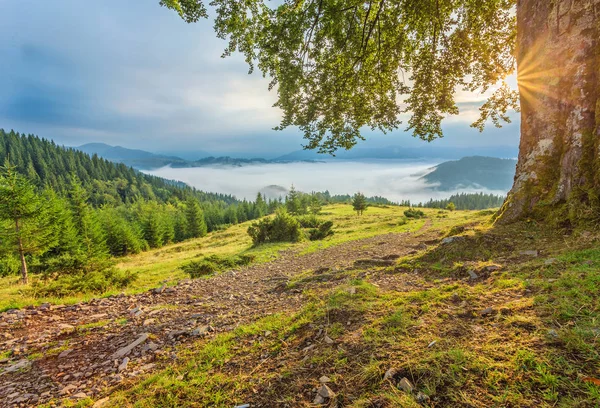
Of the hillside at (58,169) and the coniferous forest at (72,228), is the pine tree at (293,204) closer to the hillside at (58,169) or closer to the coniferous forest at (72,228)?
the coniferous forest at (72,228)

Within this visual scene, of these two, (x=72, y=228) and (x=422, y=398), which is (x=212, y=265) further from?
(x=72, y=228)

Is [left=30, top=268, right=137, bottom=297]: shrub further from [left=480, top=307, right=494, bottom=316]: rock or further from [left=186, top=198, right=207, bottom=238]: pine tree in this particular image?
[left=186, top=198, right=207, bottom=238]: pine tree

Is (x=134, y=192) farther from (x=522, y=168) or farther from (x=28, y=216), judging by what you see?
(x=522, y=168)

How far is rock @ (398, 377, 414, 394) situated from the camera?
2658 millimetres

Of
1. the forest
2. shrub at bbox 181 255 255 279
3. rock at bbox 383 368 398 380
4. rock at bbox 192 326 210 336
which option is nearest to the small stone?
rock at bbox 383 368 398 380

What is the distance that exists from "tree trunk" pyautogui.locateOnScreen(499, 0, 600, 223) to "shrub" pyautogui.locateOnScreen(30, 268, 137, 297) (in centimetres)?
1711

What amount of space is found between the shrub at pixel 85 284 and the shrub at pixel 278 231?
1471 centimetres

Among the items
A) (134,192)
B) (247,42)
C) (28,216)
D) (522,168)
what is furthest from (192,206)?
(134,192)

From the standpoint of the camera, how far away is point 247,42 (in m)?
9.96

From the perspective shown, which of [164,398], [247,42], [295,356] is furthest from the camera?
[247,42]

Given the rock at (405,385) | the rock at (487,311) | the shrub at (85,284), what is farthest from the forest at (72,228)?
the rock at (487,311)

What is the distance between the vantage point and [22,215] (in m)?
20.8

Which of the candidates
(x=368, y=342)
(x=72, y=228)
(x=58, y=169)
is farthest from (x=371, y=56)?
(x=58, y=169)

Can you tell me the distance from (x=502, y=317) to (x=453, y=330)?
0.74 meters
